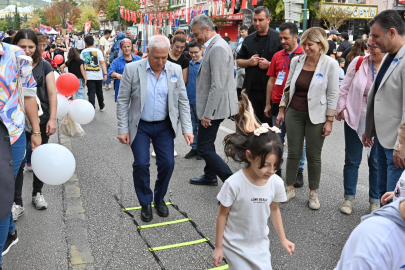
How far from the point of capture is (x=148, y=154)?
436 centimetres

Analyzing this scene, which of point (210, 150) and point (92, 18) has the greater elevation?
point (92, 18)

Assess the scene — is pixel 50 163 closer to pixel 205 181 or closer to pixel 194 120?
pixel 205 181

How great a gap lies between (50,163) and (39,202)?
4.00 feet

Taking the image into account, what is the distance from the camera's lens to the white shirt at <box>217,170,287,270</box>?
2637mm

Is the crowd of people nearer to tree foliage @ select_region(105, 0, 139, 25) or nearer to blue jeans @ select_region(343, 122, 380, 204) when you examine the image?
blue jeans @ select_region(343, 122, 380, 204)

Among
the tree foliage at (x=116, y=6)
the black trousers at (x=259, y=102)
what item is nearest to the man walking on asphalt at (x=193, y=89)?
the black trousers at (x=259, y=102)

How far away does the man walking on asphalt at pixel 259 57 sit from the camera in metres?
5.51

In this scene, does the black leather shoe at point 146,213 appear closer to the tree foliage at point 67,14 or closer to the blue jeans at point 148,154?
the blue jeans at point 148,154

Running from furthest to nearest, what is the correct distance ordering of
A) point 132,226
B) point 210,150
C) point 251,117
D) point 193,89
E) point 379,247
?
point 193,89, point 210,150, point 132,226, point 251,117, point 379,247

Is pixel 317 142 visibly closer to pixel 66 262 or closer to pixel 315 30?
pixel 315 30

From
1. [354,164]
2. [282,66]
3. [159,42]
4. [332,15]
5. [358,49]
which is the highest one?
[332,15]

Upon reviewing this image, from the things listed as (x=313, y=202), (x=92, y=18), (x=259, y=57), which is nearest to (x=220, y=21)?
(x=259, y=57)

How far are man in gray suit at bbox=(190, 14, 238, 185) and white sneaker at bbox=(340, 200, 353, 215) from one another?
4.28ft

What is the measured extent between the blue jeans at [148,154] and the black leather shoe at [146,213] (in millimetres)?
43
